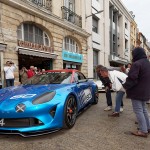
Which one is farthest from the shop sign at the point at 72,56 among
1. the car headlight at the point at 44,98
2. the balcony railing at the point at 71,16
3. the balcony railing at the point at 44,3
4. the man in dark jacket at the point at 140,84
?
the man in dark jacket at the point at 140,84

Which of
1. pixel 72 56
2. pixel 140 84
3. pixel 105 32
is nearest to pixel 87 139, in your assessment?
pixel 140 84

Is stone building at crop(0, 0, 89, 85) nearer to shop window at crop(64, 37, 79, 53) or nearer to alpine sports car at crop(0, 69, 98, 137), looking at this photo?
shop window at crop(64, 37, 79, 53)

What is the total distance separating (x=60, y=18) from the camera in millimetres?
14766

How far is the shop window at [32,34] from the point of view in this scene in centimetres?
1190

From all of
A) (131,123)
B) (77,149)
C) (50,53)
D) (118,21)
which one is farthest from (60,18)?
(118,21)


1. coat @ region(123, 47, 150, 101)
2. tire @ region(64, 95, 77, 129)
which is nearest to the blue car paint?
tire @ region(64, 95, 77, 129)

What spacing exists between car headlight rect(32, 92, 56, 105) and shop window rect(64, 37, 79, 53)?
12.6m

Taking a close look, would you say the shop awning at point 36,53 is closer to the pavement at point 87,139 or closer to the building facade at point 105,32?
the building facade at point 105,32

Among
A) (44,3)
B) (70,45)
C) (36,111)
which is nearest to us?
(36,111)

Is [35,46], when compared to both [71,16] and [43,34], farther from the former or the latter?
[71,16]

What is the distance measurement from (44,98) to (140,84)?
1.77 meters

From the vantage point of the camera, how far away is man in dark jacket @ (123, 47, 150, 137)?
3549 mm

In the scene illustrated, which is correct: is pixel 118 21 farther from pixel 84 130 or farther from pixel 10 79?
pixel 84 130

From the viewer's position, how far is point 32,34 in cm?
1280
